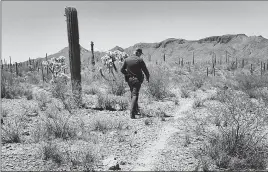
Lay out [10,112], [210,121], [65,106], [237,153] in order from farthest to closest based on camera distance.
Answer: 1. [65,106]
2. [10,112]
3. [210,121]
4. [237,153]

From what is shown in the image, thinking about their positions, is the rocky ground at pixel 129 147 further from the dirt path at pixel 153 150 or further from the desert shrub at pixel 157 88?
the desert shrub at pixel 157 88

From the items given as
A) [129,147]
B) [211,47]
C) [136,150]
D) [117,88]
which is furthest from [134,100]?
[211,47]

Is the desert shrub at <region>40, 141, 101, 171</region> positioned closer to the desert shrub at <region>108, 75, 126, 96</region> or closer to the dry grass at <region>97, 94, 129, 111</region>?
the dry grass at <region>97, 94, 129, 111</region>

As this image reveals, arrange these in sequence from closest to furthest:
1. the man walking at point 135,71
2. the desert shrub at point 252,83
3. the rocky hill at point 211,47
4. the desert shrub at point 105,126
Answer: the desert shrub at point 105,126 < the man walking at point 135,71 < the desert shrub at point 252,83 < the rocky hill at point 211,47

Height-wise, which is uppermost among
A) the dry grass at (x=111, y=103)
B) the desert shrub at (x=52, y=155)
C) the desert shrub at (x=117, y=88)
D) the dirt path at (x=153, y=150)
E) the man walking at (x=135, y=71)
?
the man walking at (x=135, y=71)

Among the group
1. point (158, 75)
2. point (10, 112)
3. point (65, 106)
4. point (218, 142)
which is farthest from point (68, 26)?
point (218, 142)

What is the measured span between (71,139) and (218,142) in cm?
293

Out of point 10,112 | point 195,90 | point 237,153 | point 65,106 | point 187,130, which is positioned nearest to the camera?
point 237,153

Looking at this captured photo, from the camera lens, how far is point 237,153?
4.68 metres

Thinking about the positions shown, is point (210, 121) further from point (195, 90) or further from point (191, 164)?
point (195, 90)

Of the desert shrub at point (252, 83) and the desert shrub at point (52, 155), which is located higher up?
the desert shrub at point (252, 83)

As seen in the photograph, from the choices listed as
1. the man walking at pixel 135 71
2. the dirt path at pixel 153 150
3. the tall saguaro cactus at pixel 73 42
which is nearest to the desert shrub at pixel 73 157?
the dirt path at pixel 153 150

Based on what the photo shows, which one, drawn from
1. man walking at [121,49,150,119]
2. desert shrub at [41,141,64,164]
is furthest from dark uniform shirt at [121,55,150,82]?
desert shrub at [41,141,64,164]

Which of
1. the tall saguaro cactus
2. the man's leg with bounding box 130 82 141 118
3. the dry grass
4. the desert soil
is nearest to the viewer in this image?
the desert soil
